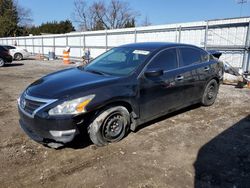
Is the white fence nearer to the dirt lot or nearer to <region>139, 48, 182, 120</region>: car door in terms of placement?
the dirt lot

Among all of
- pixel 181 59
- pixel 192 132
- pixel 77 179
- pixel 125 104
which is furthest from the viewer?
pixel 181 59

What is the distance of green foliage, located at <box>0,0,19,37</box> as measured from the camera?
50031 millimetres

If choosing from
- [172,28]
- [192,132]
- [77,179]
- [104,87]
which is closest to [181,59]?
[192,132]

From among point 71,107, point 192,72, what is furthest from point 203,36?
point 71,107

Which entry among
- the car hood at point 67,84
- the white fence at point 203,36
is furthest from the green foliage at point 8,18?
the car hood at point 67,84

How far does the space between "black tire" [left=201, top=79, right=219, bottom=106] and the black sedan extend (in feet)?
1.09

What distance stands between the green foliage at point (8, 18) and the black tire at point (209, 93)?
181 feet

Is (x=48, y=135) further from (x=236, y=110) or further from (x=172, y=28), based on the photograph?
(x=172, y=28)

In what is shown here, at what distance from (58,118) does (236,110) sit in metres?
4.54

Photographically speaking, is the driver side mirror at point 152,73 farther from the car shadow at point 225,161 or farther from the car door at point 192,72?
the car shadow at point 225,161

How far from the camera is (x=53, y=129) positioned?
312cm

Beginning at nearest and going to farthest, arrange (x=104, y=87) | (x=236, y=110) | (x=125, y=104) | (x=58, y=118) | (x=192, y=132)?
(x=58, y=118) < (x=104, y=87) < (x=125, y=104) < (x=192, y=132) < (x=236, y=110)

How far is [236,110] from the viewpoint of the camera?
5.62 meters

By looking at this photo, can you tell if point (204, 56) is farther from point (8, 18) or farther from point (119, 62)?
point (8, 18)
